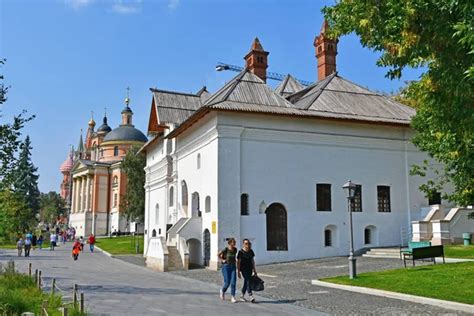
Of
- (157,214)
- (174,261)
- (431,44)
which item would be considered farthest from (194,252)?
(431,44)

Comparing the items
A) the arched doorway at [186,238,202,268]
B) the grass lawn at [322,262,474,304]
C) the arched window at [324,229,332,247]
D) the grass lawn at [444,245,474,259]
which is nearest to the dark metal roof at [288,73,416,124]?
the arched window at [324,229,332,247]

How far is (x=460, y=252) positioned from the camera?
22.1 m

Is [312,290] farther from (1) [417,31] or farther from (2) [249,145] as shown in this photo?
(2) [249,145]

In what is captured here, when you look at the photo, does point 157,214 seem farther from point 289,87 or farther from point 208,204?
point 289,87

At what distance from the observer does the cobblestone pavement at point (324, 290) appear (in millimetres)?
12008

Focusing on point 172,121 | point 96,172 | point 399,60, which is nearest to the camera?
point 399,60

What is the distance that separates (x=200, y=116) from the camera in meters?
27.5

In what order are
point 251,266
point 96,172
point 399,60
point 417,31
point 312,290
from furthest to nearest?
point 96,172, point 312,290, point 251,266, point 399,60, point 417,31

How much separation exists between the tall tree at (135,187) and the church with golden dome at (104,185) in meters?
23.0

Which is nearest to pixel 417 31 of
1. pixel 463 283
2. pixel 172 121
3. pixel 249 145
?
pixel 463 283

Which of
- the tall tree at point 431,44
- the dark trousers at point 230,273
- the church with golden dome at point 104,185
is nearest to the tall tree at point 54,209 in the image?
the church with golden dome at point 104,185

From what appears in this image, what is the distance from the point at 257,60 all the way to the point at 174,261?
745 inches

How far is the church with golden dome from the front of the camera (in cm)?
8469

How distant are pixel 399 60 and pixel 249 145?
16.8 metres
